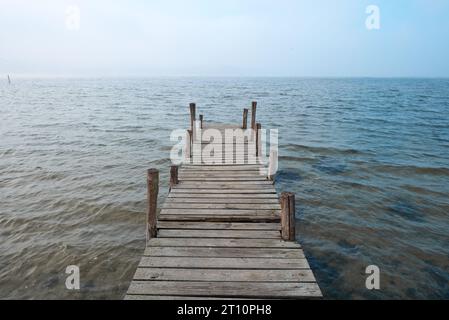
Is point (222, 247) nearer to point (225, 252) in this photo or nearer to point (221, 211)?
point (225, 252)

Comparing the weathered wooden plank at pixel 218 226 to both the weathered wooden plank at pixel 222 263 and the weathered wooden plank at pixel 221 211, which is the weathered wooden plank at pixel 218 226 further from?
the weathered wooden plank at pixel 222 263

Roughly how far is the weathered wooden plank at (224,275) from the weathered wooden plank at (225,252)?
0.44m

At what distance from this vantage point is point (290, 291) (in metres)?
4.70

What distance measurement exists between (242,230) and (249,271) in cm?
147

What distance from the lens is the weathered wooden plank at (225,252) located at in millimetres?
5627

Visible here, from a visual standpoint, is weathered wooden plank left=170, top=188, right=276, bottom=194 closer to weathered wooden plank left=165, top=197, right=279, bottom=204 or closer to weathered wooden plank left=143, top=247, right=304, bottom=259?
weathered wooden plank left=165, top=197, right=279, bottom=204

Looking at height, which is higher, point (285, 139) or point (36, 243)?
point (285, 139)

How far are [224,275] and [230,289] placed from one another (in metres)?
0.34
